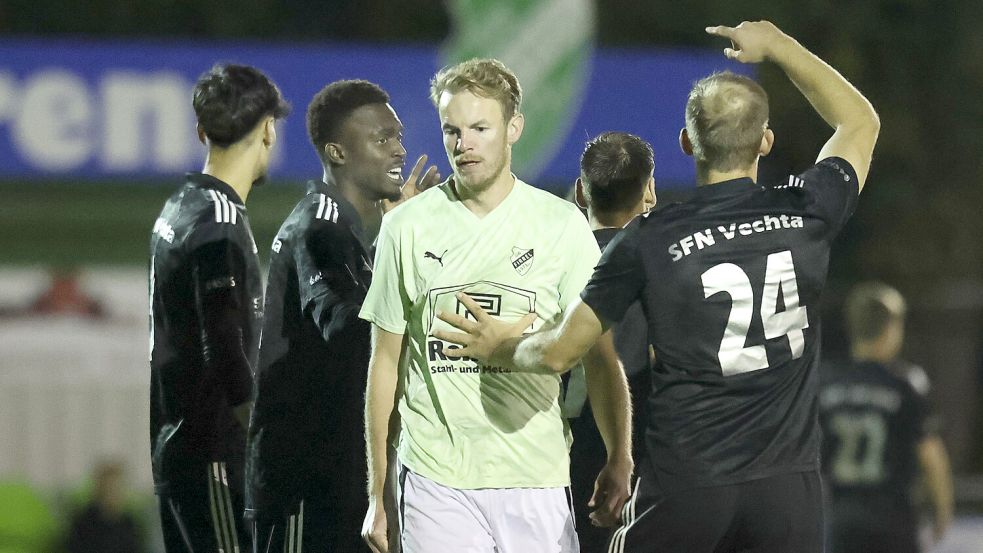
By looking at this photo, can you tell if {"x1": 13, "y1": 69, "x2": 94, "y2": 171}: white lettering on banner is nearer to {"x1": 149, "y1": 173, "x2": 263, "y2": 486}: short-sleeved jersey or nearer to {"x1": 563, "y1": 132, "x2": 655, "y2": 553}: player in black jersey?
{"x1": 149, "y1": 173, "x2": 263, "y2": 486}: short-sleeved jersey

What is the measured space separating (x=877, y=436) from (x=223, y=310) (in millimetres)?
4419

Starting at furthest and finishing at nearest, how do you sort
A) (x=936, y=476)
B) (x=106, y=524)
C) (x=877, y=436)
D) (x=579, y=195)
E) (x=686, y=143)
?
(x=106, y=524)
(x=936, y=476)
(x=877, y=436)
(x=579, y=195)
(x=686, y=143)

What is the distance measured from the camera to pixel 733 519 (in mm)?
4508

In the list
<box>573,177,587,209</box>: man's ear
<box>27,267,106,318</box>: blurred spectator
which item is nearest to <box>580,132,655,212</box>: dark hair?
<box>573,177,587,209</box>: man's ear

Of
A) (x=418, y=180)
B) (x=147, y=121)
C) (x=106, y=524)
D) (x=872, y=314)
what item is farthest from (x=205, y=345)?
(x=147, y=121)

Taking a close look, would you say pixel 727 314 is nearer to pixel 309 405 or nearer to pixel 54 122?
pixel 309 405

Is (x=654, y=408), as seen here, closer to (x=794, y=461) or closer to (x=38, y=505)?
(x=794, y=461)

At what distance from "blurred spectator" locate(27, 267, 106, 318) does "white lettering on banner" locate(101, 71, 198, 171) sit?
102 centimetres

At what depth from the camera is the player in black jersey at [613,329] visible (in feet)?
17.1

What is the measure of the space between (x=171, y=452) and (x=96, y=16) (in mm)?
14223

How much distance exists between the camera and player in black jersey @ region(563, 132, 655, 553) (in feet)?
17.1

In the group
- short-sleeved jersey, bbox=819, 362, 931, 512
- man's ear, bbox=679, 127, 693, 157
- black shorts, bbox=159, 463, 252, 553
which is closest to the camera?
man's ear, bbox=679, 127, 693, 157

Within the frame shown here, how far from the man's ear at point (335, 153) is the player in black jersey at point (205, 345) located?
0.95 ft

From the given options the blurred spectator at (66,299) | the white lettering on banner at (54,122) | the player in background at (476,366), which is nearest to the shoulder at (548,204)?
the player in background at (476,366)
